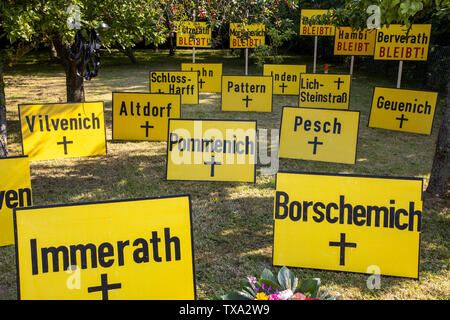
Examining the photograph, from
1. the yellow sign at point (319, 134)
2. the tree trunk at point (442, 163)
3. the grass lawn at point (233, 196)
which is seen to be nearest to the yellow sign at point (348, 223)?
the grass lawn at point (233, 196)

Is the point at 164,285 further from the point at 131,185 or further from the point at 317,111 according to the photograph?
the point at 317,111

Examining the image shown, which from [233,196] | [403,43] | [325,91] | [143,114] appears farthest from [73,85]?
[403,43]

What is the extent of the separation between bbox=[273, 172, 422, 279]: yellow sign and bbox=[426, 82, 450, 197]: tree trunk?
105 inches

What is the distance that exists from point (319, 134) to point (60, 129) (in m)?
4.82

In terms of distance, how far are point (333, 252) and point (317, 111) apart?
396 centimetres

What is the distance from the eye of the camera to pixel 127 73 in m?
23.2

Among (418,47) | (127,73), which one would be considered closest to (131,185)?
(418,47)

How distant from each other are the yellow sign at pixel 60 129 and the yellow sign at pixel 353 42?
27.5 ft

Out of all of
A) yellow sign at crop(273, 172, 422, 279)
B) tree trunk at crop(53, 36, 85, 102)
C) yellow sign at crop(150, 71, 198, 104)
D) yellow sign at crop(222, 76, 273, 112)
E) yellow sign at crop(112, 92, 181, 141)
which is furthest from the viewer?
yellow sign at crop(222, 76, 273, 112)

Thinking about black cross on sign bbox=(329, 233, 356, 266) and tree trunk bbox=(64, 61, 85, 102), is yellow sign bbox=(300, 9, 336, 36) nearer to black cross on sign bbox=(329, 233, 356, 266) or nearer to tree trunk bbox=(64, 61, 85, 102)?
tree trunk bbox=(64, 61, 85, 102)

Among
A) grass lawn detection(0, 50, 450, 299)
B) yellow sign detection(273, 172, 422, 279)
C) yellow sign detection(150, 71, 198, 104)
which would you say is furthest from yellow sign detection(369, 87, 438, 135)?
yellow sign detection(273, 172, 422, 279)

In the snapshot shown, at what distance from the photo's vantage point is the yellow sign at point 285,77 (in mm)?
14531

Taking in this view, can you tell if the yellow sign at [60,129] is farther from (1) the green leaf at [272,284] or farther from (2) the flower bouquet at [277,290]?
(1) the green leaf at [272,284]

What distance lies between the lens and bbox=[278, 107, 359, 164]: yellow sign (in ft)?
25.2
